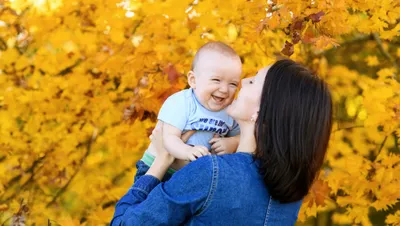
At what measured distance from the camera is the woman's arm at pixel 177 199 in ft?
6.57

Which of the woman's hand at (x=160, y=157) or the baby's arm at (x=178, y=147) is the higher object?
the baby's arm at (x=178, y=147)

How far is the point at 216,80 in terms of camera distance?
8.53 feet

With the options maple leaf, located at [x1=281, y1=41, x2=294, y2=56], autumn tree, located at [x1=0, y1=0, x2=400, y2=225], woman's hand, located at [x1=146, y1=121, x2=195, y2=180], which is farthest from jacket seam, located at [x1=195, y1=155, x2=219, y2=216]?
autumn tree, located at [x1=0, y1=0, x2=400, y2=225]

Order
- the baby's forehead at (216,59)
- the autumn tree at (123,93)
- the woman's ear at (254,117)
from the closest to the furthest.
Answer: the woman's ear at (254,117) < the baby's forehead at (216,59) < the autumn tree at (123,93)

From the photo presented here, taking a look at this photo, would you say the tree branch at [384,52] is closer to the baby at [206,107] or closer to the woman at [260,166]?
the baby at [206,107]

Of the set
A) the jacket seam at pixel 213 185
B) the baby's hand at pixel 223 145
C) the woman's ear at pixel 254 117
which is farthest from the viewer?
the baby's hand at pixel 223 145

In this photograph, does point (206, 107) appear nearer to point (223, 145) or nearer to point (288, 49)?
point (223, 145)

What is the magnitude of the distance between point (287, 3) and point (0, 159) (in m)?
3.03

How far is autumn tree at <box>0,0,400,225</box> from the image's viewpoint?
4027 mm

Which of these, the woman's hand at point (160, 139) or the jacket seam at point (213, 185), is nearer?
the jacket seam at point (213, 185)

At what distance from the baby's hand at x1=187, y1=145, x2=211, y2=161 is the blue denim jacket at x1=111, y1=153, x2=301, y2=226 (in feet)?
0.73

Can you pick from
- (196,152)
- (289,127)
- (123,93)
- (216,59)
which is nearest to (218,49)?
(216,59)

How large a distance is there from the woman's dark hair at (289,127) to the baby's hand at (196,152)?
0.25 metres

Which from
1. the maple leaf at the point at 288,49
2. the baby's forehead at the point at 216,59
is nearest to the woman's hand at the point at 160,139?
the baby's forehead at the point at 216,59
